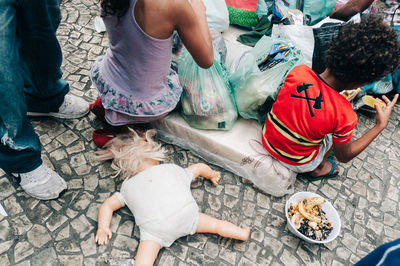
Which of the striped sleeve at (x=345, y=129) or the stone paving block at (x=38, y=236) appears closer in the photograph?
the striped sleeve at (x=345, y=129)

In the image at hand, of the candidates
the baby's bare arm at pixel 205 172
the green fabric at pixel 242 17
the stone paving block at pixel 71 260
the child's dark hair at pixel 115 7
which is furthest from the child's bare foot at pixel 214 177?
the green fabric at pixel 242 17

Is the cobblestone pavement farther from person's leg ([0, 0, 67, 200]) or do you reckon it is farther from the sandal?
person's leg ([0, 0, 67, 200])

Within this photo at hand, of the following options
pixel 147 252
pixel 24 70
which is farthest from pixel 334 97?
pixel 24 70

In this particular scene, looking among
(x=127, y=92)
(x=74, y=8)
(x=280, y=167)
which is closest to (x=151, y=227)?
(x=127, y=92)

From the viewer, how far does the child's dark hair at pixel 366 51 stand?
5.46ft

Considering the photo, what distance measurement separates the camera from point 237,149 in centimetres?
236

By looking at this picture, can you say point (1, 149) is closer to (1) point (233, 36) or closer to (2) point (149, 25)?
(2) point (149, 25)

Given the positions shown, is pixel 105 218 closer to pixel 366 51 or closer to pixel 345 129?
pixel 345 129

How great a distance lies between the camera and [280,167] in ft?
7.50

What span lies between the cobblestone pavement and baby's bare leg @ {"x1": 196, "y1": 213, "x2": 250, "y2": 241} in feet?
0.30

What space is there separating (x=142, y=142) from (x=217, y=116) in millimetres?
653

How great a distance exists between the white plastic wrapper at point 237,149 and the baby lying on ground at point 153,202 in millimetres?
324

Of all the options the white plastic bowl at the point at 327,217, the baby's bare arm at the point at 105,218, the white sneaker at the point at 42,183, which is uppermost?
the white sneaker at the point at 42,183

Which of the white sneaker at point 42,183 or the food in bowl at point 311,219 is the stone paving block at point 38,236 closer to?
the white sneaker at point 42,183
